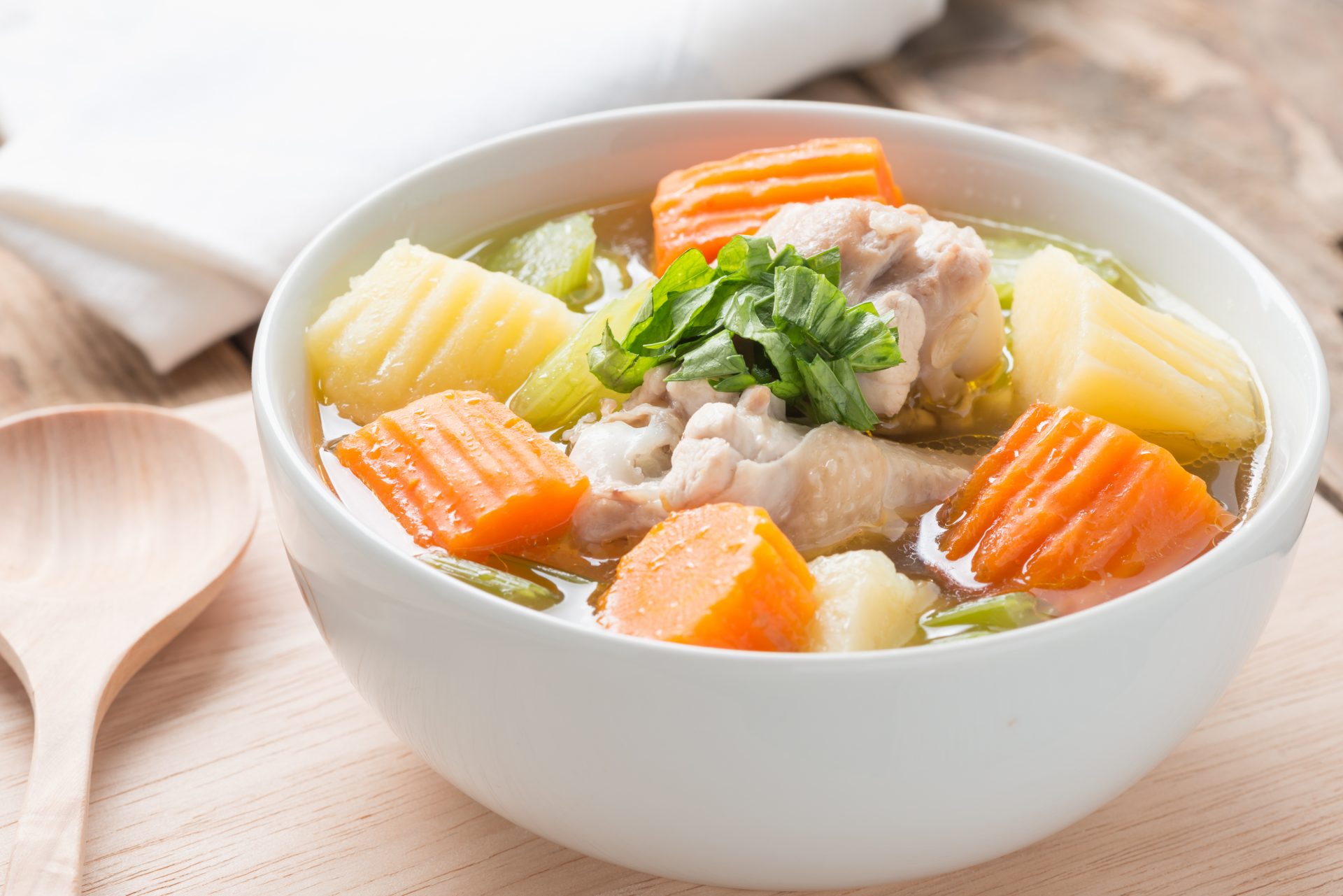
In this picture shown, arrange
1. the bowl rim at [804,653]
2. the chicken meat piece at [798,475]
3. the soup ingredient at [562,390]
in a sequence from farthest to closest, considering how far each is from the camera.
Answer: the soup ingredient at [562,390] < the chicken meat piece at [798,475] < the bowl rim at [804,653]

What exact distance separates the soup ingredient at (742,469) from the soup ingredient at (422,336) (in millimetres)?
212

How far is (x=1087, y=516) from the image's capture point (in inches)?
64.0

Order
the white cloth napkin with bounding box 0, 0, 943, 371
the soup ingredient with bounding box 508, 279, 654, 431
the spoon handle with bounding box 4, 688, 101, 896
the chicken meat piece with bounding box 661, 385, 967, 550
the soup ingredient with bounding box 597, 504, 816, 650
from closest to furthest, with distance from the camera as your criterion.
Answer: the soup ingredient with bounding box 597, 504, 816, 650
the spoon handle with bounding box 4, 688, 101, 896
the chicken meat piece with bounding box 661, 385, 967, 550
the soup ingredient with bounding box 508, 279, 654, 431
the white cloth napkin with bounding box 0, 0, 943, 371

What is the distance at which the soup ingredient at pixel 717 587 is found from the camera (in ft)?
4.63

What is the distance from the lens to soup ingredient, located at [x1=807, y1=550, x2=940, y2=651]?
57.1 inches

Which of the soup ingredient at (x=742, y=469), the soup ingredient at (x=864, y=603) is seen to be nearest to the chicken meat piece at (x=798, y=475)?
the soup ingredient at (x=742, y=469)

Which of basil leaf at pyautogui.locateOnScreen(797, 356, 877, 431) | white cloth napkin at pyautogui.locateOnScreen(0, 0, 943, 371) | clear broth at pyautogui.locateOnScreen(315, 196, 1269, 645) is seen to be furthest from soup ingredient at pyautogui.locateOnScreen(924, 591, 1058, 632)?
white cloth napkin at pyautogui.locateOnScreen(0, 0, 943, 371)

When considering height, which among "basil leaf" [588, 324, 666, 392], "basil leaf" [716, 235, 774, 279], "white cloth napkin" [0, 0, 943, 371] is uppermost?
"basil leaf" [716, 235, 774, 279]

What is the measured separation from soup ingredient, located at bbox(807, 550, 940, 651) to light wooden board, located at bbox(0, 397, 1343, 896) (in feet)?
1.09

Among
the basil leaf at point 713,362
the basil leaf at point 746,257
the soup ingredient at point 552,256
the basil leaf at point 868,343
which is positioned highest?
the basil leaf at point 746,257

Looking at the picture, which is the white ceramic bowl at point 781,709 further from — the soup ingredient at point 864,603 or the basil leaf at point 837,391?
the basil leaf at point 837,391

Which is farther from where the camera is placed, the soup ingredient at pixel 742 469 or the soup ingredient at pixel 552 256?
the soup ingredient at pixel 552 256

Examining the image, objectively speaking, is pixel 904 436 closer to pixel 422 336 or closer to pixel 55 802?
pixel 422 336

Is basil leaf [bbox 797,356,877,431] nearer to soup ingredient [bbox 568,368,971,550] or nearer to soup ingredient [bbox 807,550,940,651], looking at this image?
soup ingredient [bbox 568,368,971,550]
